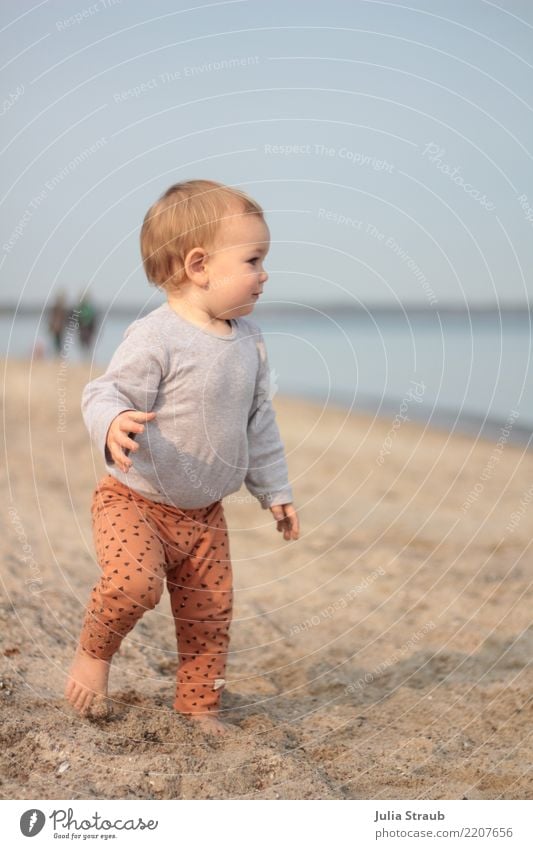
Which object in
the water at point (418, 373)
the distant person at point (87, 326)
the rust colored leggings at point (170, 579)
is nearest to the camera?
the rust colored leggings at point (170, 579)

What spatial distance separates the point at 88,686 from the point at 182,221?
162 cm

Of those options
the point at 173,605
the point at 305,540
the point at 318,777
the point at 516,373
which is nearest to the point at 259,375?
the point at 173,605

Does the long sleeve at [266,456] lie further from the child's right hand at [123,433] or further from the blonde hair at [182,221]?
the child's right hand at [123,433]

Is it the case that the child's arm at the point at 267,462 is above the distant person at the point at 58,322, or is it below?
below

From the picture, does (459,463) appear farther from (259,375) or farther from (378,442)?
(259,375)

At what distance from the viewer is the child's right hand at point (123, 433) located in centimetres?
327

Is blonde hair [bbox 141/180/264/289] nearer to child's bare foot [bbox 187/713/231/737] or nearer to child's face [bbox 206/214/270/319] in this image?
child's face [bbox 206/214/270/319]

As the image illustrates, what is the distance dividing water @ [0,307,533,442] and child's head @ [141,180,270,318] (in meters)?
6.38

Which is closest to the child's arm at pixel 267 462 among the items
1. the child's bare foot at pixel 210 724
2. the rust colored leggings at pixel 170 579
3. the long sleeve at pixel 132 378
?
the rust colored leggings at pixel 170 579

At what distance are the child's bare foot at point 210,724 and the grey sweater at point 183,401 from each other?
2.46 feet

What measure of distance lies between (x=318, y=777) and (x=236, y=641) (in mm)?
1679

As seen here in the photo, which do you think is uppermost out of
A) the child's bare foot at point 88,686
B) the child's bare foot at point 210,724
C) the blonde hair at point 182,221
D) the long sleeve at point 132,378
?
the blonde hair at point 182,221
